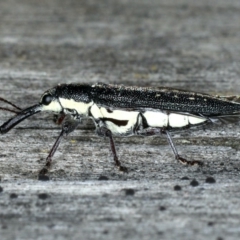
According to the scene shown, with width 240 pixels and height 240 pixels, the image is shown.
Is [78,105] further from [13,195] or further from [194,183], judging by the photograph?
[194,183]

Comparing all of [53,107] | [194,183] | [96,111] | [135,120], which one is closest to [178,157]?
[194,183]

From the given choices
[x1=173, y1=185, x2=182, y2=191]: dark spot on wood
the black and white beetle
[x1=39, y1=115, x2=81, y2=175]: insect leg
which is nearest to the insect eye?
the black and white beetle

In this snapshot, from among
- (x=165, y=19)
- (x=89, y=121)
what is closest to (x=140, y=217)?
(x=89, y=121)

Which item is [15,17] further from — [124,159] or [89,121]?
[124,159]

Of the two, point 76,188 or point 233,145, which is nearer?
point 76,188

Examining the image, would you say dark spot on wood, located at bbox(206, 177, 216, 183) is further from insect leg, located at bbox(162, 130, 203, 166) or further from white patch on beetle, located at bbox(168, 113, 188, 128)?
white patch on beetle, located at bbox(168, 113, 188, 128)

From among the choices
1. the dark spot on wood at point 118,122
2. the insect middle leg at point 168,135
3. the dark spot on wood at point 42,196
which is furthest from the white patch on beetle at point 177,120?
the dark spot on wood at point 42,196
